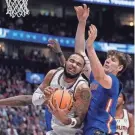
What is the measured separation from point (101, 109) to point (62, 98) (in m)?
0.41

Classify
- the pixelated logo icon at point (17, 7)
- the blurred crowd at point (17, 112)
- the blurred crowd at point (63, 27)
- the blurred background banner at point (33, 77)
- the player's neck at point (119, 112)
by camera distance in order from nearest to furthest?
the pixelated logo icon at point (17, 7) → the player's neck at point (119, 112) → the blurred crowd at point (17, 112) → the blurred background banner at point (33, 77) → the blurred crowd at point (63, 27)

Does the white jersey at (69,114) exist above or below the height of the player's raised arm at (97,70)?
below

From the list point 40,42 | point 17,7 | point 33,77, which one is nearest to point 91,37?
point 17,7

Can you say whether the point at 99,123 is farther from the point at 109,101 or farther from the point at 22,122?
the point at 22,122

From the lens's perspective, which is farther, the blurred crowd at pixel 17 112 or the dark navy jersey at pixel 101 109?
the blurred crowd at pixel 17 112

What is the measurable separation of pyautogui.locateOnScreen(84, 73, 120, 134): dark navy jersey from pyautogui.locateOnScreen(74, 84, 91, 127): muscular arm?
0.08 m

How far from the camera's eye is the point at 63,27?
22000 millimetres

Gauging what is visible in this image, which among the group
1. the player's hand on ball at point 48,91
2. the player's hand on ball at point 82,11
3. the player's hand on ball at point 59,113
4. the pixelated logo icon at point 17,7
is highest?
the pixelated logo icon at point 17,7

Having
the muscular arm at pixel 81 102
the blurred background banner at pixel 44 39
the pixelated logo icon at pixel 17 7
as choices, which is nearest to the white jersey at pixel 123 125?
the muscular arm at pixel 81 102

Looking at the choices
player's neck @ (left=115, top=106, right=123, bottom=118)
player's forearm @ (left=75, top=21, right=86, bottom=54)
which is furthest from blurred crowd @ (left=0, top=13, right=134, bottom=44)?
player's forearm @ (left=75, top=21, right=86, bottom=54)

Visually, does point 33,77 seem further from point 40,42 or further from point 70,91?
point 70,91

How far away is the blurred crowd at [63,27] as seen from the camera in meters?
19.6

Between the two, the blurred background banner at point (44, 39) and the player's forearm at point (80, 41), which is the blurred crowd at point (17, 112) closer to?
the blurred background banner at point (44, 39)

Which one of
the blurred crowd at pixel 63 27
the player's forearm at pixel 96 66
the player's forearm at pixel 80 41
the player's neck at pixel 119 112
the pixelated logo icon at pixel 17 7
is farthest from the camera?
the blurred crowd at pixel 63 27
